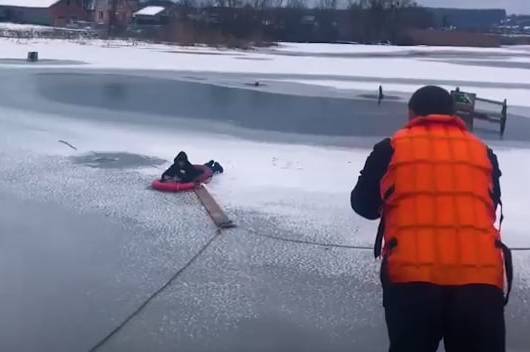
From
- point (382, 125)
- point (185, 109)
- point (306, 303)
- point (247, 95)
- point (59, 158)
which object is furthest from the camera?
point (247, 95)

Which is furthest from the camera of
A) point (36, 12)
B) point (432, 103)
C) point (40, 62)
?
point (36, 12)

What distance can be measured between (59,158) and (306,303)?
632cm

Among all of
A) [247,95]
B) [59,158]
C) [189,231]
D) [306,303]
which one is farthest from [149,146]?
[247,95]

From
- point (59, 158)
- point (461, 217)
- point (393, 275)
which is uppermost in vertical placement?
point (461, 217)

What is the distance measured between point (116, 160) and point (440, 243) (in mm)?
8747

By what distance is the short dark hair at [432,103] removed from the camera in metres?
3.18

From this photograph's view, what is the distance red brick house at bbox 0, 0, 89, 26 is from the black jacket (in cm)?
8751

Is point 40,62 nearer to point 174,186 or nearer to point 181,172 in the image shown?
point 181,172

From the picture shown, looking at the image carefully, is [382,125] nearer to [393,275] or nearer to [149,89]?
[149,89]

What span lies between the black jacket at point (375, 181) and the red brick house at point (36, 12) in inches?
3445

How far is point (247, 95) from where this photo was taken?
21.5m

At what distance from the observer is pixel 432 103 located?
318 cm

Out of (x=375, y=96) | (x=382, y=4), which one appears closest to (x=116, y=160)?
(x=375, y=96)

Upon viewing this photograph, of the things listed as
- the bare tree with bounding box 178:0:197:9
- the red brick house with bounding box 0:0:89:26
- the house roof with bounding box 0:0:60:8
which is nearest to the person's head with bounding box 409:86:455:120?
the red brick house with bounding box 0:0:89:26
